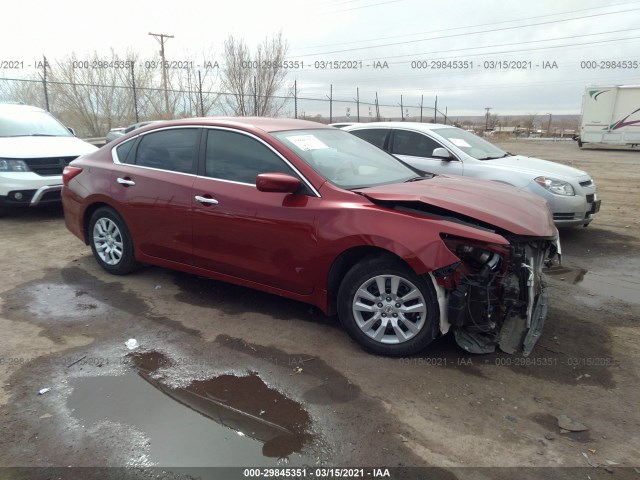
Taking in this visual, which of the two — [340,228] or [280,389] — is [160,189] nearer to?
[340,228]

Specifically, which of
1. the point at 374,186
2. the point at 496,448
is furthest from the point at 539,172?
the point at 496,448

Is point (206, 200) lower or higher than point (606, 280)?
higher

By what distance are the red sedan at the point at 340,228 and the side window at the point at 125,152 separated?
14 millimetres

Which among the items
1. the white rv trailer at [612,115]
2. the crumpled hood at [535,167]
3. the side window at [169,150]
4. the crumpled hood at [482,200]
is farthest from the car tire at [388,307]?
the white rv trailer at [612,115]

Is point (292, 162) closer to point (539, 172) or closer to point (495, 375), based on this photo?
point (495, 375)

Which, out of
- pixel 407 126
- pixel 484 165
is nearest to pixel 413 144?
pixel 407 126

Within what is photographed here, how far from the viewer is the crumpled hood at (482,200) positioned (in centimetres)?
332

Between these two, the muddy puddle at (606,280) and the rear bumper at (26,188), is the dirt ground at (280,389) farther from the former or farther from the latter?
the rear bumper at (26,188)

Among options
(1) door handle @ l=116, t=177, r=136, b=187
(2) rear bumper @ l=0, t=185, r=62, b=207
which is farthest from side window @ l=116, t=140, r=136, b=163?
(2) rear bumper @ l=0, t=185, r=62, b=207

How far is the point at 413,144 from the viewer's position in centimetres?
724

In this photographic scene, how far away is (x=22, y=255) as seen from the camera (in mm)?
5793

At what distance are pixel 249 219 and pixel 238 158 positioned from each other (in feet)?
1.94

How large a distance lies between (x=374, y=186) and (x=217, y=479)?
2.39m

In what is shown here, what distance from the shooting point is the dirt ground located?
2504 mm
